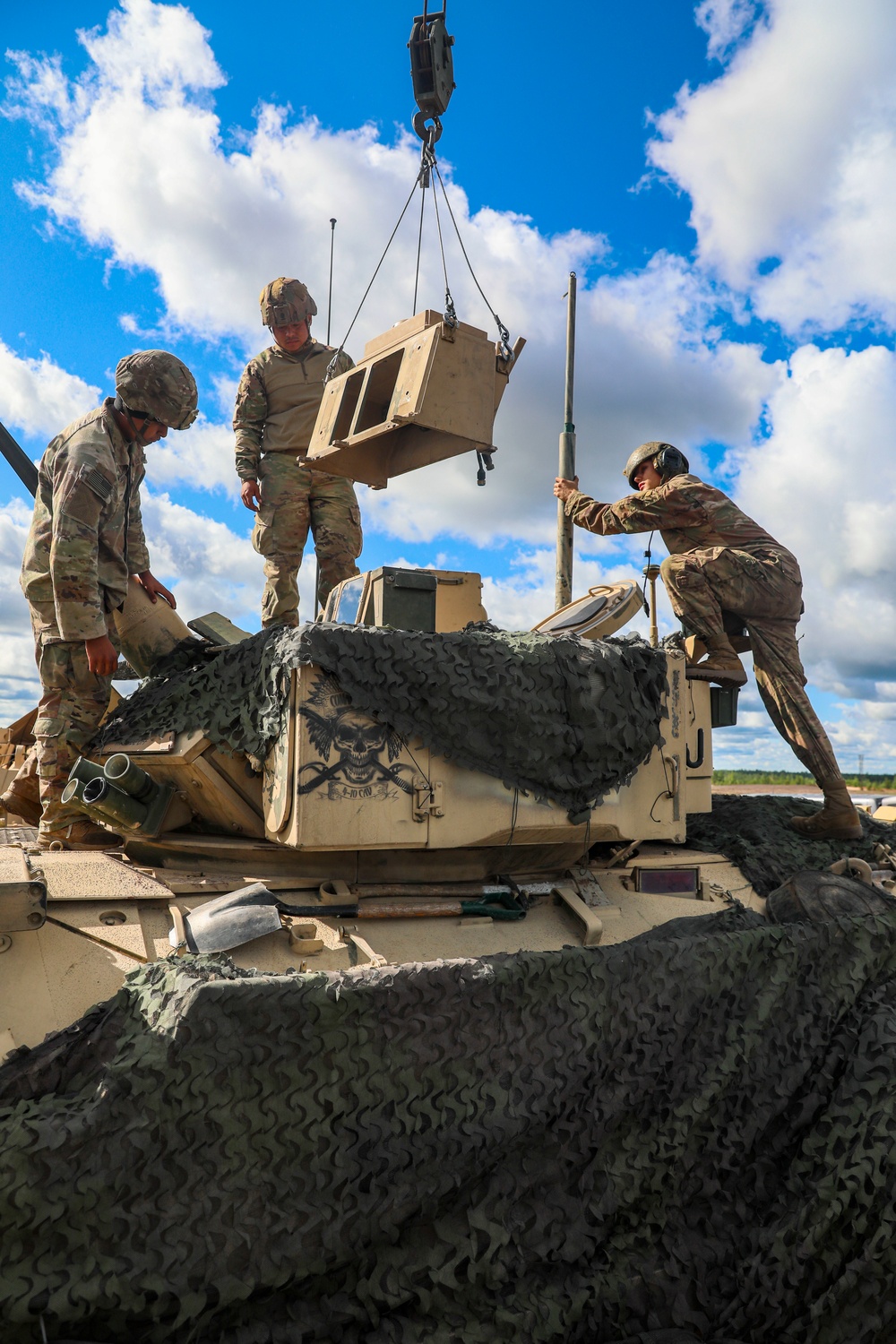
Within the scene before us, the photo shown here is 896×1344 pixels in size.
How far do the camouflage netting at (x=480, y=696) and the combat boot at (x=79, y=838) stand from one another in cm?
65

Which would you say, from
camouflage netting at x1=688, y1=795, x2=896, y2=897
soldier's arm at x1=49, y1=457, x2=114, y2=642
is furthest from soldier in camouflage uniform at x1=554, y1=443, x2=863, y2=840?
soldier's arm at x1=49, y1=457, x2=114, y2=642

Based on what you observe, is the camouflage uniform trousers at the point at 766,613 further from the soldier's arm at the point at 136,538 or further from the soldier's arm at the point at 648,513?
the soldier's arm at the point at 136,538

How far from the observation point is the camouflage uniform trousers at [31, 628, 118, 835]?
4766 millimetres

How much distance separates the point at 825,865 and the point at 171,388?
4.11 m

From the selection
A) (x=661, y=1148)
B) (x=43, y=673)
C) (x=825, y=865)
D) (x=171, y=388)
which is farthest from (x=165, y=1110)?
(x=825, y=865)

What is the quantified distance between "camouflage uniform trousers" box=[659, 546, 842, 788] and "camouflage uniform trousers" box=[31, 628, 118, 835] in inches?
125

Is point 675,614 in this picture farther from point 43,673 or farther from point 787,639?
point 43,673

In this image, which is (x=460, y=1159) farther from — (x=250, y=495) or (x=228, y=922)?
(x=250, y=495)

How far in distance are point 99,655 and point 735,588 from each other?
3419 millimetres

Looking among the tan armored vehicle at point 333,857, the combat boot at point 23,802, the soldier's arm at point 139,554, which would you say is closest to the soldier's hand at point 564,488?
the tan armored vehicle at point 333,857

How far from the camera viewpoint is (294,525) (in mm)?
6406

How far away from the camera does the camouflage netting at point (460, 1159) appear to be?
8.36ft

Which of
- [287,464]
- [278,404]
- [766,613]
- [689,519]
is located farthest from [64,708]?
[766,613]

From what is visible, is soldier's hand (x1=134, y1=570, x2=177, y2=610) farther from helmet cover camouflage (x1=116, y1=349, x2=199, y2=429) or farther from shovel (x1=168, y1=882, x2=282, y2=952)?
shovel (x1=168, y1=882, x2=282, y2=952)
